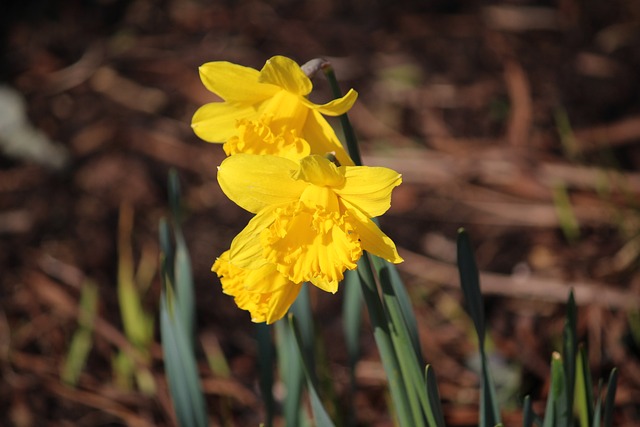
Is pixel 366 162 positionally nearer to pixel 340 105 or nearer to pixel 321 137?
pixel 321 137

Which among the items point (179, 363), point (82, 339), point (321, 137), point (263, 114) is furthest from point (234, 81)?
point (82, 339)

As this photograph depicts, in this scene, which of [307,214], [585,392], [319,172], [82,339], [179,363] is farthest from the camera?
[82,339]

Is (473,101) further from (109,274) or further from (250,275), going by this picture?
(250,275)

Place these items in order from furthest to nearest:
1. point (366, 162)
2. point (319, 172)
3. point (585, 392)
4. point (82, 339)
A: point (366, 162)
point (82, 339)
point (585, 392)
point (319, 172)

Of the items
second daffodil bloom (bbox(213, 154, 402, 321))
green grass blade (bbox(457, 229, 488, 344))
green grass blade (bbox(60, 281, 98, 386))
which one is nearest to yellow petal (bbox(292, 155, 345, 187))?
second daffodil bloom (bbox(213, 154, 402, 321))

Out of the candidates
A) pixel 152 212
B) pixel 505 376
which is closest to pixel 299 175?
pixel 505 376

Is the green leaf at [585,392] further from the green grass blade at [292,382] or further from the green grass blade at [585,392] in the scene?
the green grass blade at [292,382]
